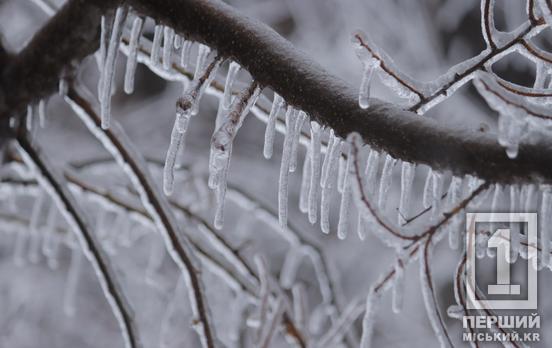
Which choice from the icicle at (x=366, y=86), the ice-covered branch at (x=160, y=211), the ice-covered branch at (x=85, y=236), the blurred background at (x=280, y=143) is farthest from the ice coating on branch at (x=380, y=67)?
the blurred background at (x=280, y=143)

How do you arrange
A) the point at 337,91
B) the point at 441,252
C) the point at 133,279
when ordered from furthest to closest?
1. the point at 441,252
2. the point at 133,279
3. the point at 337,91

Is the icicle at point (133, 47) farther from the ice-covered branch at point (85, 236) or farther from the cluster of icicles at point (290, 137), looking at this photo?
the ice-covered branch at point (85, 236)

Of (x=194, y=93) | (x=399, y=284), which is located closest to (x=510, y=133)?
(x=399, y=284)

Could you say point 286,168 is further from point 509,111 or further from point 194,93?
point 509,111

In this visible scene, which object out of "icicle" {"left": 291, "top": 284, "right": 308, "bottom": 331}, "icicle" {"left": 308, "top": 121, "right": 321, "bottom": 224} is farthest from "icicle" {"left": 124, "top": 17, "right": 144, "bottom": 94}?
"icicle" {"left": 291, "top": 284, "right": 308, "bottom": 331}

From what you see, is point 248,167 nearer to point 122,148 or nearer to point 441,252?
point 441,252

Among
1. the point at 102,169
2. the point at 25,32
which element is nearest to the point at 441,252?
the point at 25,32

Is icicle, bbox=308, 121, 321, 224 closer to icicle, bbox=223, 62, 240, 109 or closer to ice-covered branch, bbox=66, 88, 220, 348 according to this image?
icicle, bbox=223, 62, 240, 109

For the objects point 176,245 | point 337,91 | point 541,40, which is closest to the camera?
point 337,91
